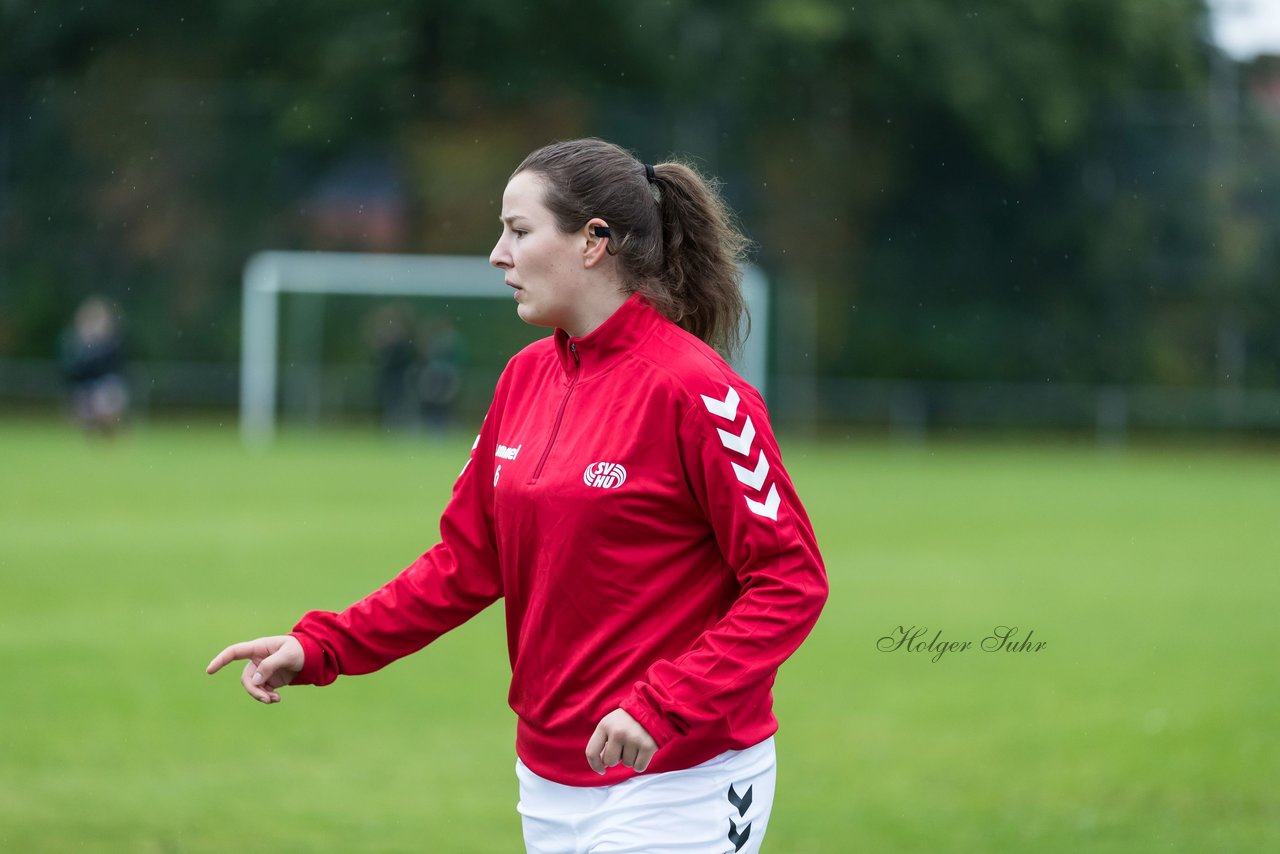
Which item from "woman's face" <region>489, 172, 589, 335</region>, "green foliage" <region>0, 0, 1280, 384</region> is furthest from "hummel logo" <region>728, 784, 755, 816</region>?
"green foliage" <region>0, 0, 1280, 384</region>

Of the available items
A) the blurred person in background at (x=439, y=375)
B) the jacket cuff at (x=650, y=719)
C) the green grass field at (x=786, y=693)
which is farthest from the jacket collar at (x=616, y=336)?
the blurred person in background at (x=439, y=375)

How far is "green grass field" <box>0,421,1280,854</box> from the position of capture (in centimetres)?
655

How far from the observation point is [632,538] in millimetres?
3135

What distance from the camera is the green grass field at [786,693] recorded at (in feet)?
21.5

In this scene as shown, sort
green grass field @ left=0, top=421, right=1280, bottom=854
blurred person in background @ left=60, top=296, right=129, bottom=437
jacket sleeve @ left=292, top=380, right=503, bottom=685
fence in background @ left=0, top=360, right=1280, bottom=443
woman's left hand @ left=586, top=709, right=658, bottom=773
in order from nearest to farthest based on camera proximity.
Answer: woman's left hand @ left=586, top=709, right=658, bottom=773 → jacket sleeve @ left=292, top=380, right=503, bottom=685 → green grass field @ left=0, top=421, right=1280, bottom=854 → blurred person in background @ left=60, top=296, right=129, bottom=437 → fence in background @ left=0, top=360, right=1280, bottom=443

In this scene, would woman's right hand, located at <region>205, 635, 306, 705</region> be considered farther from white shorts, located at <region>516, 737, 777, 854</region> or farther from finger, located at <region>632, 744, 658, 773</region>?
finger, located at <region>632, 744, 658, 773</region>

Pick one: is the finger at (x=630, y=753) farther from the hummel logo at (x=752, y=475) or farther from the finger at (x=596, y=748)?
the hummel logo at (x=752, y=475)

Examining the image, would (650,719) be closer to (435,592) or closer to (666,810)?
(666,810)

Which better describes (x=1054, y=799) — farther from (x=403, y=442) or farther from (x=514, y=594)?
(x=403, y=442)

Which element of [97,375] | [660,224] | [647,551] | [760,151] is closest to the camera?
[647,551]

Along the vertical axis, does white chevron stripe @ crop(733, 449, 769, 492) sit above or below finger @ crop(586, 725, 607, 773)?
above

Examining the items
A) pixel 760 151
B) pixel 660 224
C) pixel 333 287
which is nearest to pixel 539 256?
pixel 660 224

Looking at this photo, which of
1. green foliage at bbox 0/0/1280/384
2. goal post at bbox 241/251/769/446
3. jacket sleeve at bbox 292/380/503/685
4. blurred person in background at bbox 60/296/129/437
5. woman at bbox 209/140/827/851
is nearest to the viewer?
woman at bbox 209/140/827/851

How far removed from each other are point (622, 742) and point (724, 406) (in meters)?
0.59
